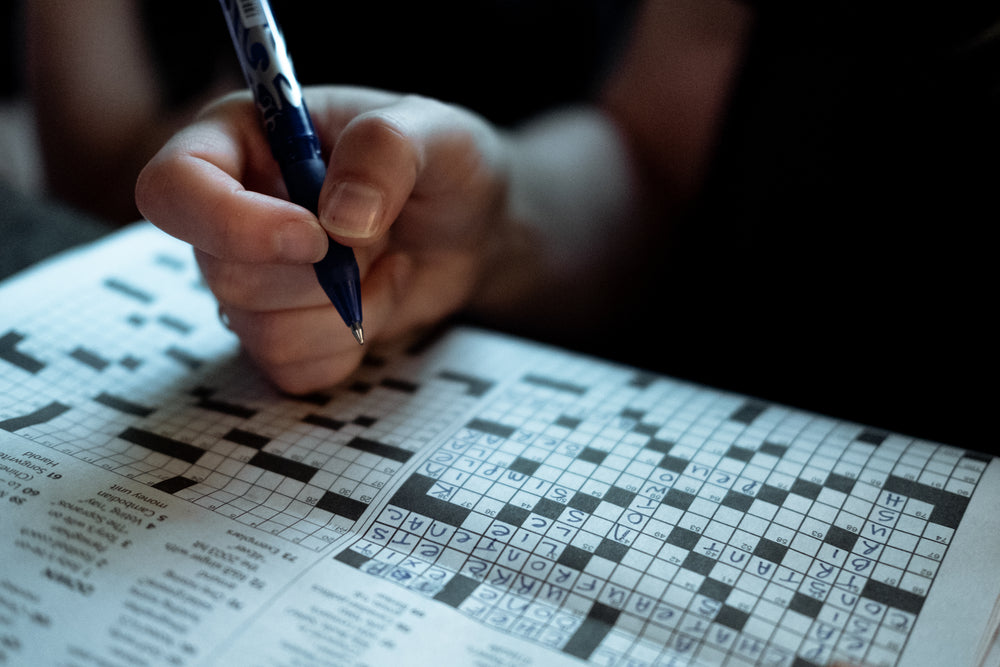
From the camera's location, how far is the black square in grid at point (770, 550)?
1.44 ft

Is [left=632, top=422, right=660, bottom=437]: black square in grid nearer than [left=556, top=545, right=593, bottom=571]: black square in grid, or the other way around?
[left=556, top=545, right=593, bottom=571]: black square in grid

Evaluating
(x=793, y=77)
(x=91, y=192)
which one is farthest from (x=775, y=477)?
(x=91, y=192)

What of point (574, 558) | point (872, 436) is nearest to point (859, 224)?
point (872, 436)

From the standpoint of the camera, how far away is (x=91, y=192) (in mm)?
1003

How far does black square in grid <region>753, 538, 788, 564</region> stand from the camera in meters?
0.44

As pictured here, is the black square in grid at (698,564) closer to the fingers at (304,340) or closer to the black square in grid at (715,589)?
the black square in grid at (715,589)

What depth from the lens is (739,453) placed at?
1.73 feet

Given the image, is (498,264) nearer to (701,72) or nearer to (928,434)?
(701,72)

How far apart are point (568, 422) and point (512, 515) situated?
12cm

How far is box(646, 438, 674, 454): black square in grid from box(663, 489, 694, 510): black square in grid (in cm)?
5

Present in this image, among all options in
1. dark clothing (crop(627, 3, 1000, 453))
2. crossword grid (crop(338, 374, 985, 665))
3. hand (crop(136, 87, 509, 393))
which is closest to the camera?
crossword grid (crop(338, 374, 985, 665))

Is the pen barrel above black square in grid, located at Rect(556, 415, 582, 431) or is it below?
above

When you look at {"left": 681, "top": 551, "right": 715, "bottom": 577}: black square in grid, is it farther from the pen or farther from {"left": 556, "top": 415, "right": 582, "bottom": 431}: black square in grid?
the pen

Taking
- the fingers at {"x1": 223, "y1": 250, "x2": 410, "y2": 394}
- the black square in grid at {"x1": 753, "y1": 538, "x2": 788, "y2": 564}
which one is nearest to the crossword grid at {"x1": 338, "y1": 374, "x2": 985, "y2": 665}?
the black square in grid at {"x1": 753, "y1": 538, "x2": 788, "y2": 564}
